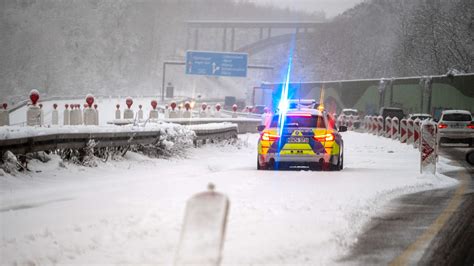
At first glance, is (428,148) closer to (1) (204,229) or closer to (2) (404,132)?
(1) (204,229)

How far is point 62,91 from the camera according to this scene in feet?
413

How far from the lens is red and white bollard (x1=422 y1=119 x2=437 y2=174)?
57.4ft

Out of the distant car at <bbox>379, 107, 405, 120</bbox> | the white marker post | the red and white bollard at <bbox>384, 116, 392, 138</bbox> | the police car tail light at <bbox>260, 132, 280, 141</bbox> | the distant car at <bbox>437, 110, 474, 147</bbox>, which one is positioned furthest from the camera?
the distant car at <bbox>379, 107, 405, 120</bbox>

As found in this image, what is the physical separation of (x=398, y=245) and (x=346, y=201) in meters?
3.11

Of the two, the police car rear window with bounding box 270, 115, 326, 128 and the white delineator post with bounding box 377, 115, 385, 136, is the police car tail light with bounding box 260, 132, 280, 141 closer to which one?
the police car rear window with bounding box 270, 115, 326, 128

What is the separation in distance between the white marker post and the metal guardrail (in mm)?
8046

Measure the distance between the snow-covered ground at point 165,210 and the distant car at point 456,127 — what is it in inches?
510

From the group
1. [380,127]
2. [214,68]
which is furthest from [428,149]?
[214,68]

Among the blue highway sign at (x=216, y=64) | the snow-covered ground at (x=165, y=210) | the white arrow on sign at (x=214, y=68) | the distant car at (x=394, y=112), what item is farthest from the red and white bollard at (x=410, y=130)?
the white arrow on sign at (x=214, y=68)

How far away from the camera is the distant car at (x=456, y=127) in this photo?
3050cm

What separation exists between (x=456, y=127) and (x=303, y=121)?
48.5ft

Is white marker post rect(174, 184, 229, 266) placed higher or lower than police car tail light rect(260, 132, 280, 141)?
higher

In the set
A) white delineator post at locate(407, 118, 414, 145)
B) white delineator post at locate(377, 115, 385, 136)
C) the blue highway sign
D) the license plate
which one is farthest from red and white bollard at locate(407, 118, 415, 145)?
the blue highway sign

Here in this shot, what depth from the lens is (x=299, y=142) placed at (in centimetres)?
1709
